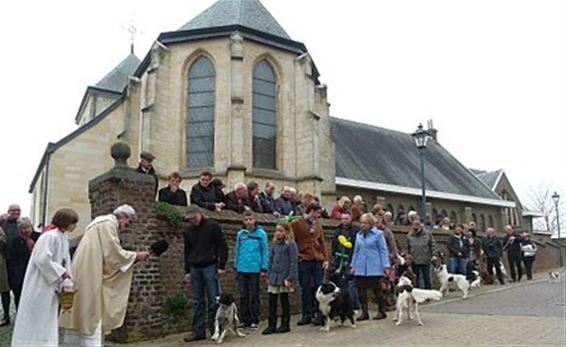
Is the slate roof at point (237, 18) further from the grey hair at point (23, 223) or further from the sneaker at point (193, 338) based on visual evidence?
the sneaker at point (193, 338)

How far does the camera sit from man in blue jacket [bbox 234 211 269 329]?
9.11m

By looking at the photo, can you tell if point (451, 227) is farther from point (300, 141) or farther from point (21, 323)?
point (21, 323)

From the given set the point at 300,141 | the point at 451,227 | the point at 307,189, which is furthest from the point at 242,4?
the point at 451,227

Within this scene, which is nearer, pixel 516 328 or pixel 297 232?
pixel 516 328

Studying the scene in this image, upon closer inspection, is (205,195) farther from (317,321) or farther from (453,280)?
(453,280)

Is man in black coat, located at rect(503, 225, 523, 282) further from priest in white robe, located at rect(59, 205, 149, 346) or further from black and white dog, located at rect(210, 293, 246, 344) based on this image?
priest in white robe, located at rect(59, 205, 149, 346)

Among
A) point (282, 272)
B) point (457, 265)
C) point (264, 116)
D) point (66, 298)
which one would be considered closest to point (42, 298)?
point (66, 298)

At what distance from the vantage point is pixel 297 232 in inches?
376

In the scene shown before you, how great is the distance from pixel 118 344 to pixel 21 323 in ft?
10.4

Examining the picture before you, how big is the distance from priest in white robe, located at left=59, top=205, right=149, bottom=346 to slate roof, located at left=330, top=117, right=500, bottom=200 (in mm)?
23134

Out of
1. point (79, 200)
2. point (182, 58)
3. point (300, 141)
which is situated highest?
point (182, 58)

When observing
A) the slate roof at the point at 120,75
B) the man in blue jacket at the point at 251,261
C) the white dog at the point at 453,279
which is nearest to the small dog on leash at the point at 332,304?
the man in blue jacket at the point at 251,261

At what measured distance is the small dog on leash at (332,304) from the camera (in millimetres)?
8594

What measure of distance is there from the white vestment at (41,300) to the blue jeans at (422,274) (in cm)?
815
